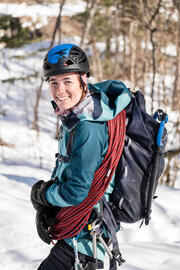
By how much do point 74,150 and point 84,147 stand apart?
2.6 inches

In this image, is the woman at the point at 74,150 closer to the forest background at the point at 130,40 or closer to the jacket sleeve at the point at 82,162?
the jacket sleeve at the point at 82,162

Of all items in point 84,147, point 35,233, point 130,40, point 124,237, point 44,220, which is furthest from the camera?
point 130,40

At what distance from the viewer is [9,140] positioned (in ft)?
30.2

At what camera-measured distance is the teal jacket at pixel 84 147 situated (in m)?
1.43

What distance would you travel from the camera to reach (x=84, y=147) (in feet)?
4.64

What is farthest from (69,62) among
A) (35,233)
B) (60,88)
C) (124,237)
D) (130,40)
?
(130,40)

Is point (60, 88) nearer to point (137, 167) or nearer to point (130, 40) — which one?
point (137, 167)

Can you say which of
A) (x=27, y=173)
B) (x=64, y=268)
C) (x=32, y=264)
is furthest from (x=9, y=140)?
(x=64, y=268)

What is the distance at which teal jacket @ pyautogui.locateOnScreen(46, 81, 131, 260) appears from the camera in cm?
143

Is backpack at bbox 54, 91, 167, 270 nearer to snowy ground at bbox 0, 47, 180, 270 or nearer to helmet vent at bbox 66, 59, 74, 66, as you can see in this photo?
helmet vent at bbox 66, 59, 74, 66

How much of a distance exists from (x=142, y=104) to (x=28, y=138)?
8.14 m

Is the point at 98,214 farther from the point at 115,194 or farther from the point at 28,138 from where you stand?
the point at 28,138

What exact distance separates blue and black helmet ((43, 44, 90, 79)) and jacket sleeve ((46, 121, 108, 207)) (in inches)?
13.8

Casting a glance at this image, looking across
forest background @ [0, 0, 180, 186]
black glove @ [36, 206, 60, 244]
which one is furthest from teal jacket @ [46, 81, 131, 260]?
forest background @ [0, 0, 180, 186]
